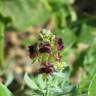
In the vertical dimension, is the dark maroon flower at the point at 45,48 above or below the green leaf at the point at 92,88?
above

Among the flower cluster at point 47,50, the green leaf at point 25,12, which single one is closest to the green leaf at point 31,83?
the flower cluster at point 47,50

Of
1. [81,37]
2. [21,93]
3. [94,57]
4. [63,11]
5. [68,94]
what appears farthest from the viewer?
[63,11]

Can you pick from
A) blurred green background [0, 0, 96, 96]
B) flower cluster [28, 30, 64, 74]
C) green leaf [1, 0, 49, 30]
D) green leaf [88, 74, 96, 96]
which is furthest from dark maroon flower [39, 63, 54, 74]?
green leaf [1, 0, 49, 30]

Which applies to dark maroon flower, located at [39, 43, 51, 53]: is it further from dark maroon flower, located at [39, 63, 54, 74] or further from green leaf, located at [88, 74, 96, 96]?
green leaf, located at [88, 74, 96, 96]

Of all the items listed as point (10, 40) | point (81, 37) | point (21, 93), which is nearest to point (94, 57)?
point (81, 37)

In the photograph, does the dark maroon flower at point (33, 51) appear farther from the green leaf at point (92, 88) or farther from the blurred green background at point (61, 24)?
the blurred green background at point (61, 24)

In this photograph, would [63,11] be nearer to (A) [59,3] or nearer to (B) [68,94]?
(A) [59,3]

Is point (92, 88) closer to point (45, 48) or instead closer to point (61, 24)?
point (45, 48)

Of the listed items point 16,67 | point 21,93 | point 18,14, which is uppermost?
point 18,14
